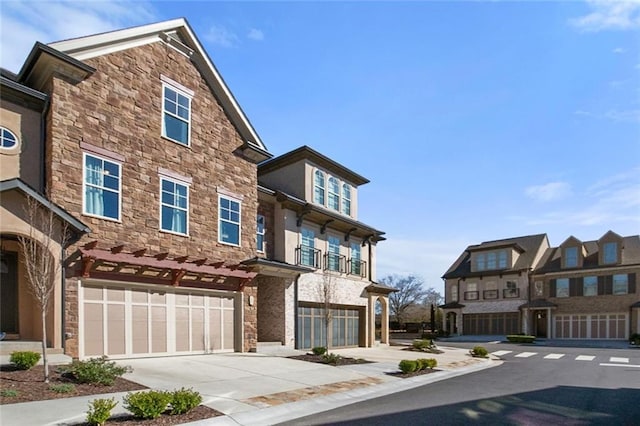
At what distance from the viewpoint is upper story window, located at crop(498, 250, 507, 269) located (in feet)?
159

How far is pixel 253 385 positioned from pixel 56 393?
4.70 m

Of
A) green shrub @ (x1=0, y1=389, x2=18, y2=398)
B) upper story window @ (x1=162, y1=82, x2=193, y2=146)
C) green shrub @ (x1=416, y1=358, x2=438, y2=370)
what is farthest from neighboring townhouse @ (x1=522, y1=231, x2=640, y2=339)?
green shrub @ (x1=0, y1=389, x2=18, y2=398)

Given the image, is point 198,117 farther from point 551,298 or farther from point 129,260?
point 551,298

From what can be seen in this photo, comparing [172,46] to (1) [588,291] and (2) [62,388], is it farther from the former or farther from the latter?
(1) [588,291]

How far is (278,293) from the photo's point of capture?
73.6ft

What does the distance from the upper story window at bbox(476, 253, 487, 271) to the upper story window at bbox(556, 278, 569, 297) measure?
717 centimetres

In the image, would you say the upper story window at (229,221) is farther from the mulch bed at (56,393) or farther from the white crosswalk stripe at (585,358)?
the white crosswalk stripe at (585,358)

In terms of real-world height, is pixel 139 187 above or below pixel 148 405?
above

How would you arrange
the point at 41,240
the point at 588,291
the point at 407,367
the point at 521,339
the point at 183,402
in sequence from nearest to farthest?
the point at 183,402 → the point at 41,240 → the point at 407,367 → the point at 521,339 → the point at 588,291

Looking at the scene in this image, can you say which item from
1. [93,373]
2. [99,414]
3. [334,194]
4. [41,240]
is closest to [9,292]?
[41,240]

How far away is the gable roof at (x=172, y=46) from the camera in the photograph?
48.5 ft

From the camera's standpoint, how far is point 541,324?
4741cm

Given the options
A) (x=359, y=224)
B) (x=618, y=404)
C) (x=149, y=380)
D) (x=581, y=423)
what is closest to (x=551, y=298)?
(x=359, y=224)

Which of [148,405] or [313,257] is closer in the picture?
[148,405]
